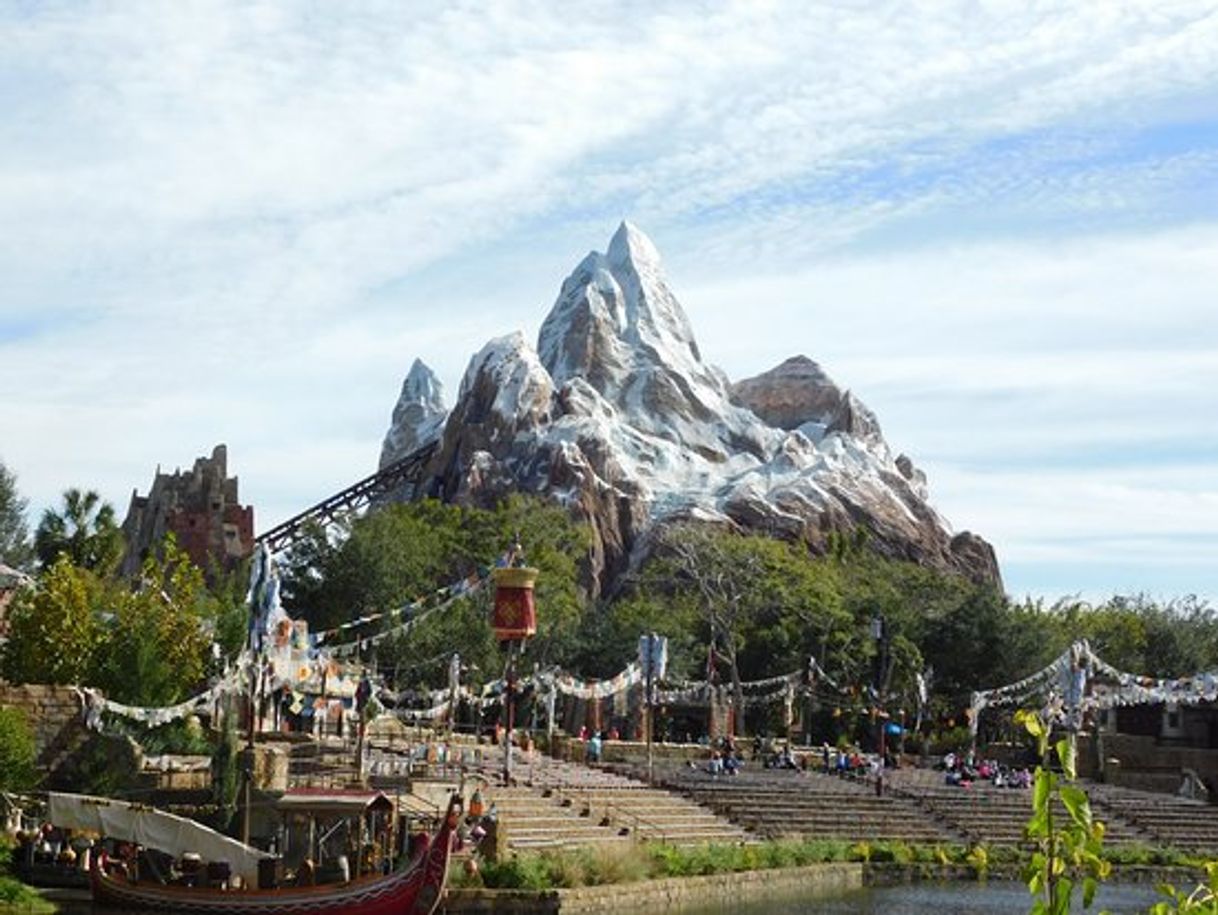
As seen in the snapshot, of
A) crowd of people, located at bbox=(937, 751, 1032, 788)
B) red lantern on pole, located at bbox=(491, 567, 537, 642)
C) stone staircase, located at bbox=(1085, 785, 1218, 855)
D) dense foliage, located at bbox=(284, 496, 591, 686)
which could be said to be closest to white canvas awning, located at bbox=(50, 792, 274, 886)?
red lantern on pole, located at bbox=(491, 567, 537, 642)

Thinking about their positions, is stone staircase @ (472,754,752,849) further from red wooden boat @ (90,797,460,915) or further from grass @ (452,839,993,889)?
red wooden boat @ (90,797,460,915)

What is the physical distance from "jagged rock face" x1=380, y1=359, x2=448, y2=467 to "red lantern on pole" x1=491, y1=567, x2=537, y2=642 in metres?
95.6

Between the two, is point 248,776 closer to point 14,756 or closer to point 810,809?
point 14,756

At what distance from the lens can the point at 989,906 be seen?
3241cm

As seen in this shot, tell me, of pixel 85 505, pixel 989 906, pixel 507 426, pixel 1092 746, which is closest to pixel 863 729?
pixel 1092 746

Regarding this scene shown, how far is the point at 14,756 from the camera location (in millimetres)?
31703

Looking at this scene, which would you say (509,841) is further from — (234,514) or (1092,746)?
(234,514)

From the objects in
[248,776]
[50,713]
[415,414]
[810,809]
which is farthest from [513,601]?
[415,414]

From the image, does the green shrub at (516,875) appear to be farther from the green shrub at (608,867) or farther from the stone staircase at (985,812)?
the stone staircase at (985,812)

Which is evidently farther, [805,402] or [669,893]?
[805,402]

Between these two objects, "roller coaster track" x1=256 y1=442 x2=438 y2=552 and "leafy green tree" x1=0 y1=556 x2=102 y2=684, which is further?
"roller coaster track" x1=256 y1=442 x2=438 y2=552

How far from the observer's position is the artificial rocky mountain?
333 feet

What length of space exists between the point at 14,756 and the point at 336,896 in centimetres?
1014

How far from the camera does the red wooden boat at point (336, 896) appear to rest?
79.9ft
